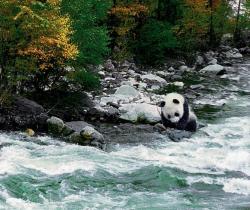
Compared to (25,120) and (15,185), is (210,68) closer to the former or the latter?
(25,120)

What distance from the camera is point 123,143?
55.7ft

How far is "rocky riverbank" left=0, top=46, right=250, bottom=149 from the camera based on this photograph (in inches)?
684

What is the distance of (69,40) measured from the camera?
19484mm

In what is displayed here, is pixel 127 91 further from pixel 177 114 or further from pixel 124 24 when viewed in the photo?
pixel 124 24

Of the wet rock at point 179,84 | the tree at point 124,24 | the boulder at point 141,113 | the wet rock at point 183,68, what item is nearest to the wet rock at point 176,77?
the wet rock at point 179,84

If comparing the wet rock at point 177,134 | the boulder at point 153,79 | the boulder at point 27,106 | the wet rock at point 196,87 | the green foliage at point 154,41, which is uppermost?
the green foliage at point 154,41

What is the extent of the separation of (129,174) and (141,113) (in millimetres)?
5541

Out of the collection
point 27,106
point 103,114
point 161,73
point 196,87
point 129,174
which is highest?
point 161,73

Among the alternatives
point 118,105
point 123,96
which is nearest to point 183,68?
point 123,96

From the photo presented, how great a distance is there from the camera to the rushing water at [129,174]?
483 inches

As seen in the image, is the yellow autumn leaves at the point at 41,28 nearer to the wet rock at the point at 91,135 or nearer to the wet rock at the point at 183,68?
the wet rock at the point at 91,135

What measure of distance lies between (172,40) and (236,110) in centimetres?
922

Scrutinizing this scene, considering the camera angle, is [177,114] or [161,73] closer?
[177,114]

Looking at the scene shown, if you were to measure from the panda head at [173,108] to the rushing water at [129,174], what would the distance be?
3.14ft
